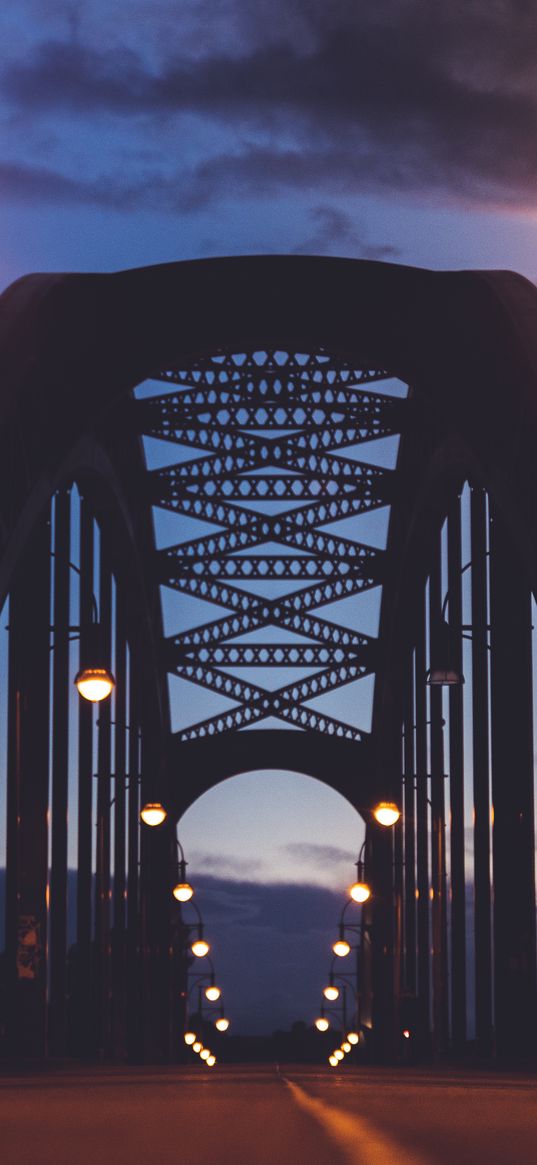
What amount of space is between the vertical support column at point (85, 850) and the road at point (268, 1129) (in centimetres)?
2026

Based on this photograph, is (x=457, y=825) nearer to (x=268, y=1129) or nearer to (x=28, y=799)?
(x=28, y=799)

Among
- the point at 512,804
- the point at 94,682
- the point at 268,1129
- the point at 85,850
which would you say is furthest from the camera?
the point at 85,850

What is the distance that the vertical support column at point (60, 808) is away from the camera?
2480cm

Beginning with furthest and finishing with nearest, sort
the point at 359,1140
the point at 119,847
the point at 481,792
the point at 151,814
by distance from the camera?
the point at 119,847 < the point at 151,814 < the point at 481,792 < the point at 359,1140

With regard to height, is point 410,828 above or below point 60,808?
above

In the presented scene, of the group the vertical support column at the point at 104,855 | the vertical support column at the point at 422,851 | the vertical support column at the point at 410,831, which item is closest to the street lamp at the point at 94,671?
the vertical support column at the point at 104,855

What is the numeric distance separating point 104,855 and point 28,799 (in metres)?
9.34

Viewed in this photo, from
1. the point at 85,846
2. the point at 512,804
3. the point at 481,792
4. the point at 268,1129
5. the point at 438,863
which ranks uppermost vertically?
the point at 481,792

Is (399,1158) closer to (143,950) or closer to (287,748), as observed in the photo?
(143,950)

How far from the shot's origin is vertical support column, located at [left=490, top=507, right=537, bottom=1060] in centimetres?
2273

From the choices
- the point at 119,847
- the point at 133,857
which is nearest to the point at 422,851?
the point at 119,847

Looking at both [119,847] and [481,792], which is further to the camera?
[119,847]

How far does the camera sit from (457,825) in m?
30.9

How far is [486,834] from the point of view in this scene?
2653cm
